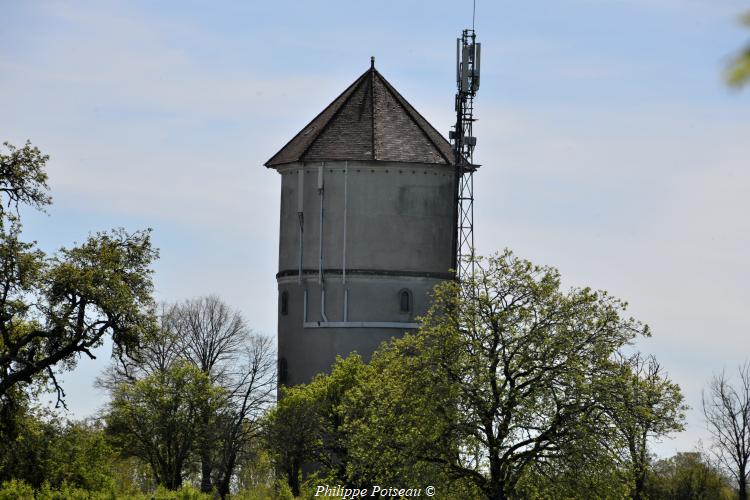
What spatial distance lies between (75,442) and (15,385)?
934cm

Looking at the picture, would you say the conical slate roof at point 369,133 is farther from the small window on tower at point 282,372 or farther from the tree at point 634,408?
the tree at point 634,408

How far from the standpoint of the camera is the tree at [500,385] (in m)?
40.9

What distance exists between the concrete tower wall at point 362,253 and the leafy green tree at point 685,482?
14796mm

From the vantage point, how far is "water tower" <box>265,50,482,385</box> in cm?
7081

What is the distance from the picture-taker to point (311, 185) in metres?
72.3

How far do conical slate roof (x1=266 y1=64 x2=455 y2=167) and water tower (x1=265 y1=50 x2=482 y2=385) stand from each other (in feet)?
0.32

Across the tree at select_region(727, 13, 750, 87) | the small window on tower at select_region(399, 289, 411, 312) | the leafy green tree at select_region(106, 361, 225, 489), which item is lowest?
the tree at select_region(727, 13, 750, 87)

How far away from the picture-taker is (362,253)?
71000mm

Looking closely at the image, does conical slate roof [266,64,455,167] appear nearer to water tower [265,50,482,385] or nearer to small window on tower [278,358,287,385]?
water tower [265,50,482,385]

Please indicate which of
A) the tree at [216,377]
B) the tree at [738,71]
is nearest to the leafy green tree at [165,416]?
the tree at [216,377]

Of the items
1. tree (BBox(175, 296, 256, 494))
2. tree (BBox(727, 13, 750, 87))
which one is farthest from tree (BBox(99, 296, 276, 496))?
tree (BBox(727, 13, 750, 87))

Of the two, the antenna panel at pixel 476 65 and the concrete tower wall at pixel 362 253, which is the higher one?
the antenna panel at pixel 476 65

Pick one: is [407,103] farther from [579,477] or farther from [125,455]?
[579,477]

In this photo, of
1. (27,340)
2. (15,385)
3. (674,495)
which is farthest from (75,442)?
(674,495)
